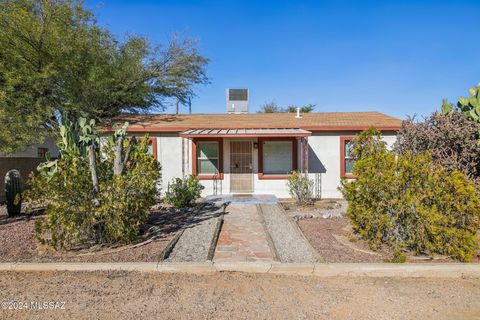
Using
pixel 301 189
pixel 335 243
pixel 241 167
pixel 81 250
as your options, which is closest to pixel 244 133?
pixel 241 167

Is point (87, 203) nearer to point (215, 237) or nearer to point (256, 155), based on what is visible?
point (215, 237)

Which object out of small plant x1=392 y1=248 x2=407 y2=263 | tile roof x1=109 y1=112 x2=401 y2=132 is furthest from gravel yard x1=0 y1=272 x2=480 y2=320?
tile roof x1=109 y1=112 x2=401 y2=132

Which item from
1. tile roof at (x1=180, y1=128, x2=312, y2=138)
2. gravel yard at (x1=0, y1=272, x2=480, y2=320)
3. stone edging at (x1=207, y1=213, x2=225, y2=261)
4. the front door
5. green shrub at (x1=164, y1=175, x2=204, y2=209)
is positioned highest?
tile roof at (x1=180, y1=128, x2=312, y2=138)

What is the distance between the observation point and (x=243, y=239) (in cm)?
637

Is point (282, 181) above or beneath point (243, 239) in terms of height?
above

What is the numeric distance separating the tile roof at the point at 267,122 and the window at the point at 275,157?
1.99 feet

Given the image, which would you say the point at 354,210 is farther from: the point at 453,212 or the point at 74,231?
the point at 74,231

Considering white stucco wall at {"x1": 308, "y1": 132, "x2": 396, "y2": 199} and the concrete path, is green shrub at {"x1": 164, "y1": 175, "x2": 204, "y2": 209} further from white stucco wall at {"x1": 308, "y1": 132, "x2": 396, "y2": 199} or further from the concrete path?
white stucco wall at {"x1": 308, "y1": 132, "x2": 396, "y2": 199}

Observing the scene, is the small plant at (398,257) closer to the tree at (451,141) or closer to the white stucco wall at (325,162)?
the tree at (451,141)

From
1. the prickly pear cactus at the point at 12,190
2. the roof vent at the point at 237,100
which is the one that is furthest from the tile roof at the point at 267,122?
the prickly pear cactus at the point at 12,190

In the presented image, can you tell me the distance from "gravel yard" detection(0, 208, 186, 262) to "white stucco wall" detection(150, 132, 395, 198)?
4622mm

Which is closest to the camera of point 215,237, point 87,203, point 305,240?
point 87,203

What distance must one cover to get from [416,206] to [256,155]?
756 cm

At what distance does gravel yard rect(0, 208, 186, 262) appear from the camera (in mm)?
5129
